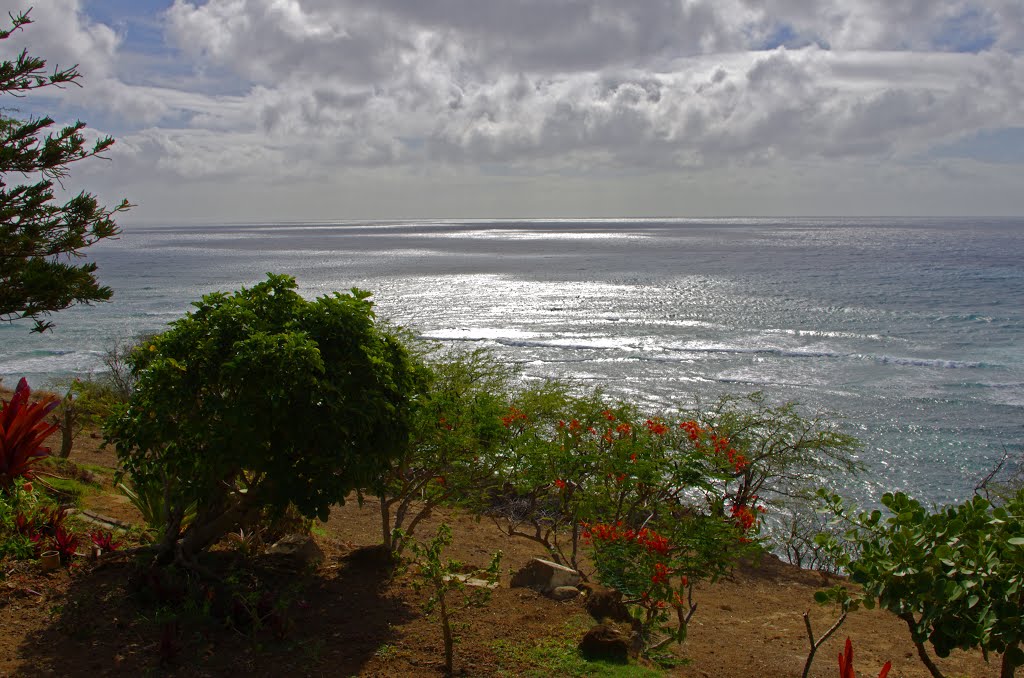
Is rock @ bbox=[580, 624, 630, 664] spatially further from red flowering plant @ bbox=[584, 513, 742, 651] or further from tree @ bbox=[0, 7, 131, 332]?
tree @ bbox=[0, 7, 131, 332]

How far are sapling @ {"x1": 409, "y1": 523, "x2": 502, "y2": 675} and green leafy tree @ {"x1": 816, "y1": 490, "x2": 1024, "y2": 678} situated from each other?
8.77ft

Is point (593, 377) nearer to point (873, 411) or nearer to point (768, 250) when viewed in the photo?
point (873, 411)

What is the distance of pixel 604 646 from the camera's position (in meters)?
5.78

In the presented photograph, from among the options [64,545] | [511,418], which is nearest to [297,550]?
[64,545]

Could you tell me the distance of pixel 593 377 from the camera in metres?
29.6

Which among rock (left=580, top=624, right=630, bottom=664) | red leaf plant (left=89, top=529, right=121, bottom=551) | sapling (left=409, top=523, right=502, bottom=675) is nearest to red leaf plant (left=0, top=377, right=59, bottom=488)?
red leaf plant (left=89, top=529, right=121, bottom=551)

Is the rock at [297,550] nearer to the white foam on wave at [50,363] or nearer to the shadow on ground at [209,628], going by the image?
the shadow on ground at [209,628]

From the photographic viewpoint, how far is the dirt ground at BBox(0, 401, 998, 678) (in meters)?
5.33

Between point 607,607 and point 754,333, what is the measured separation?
115 feet

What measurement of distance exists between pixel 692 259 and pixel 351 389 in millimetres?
93985

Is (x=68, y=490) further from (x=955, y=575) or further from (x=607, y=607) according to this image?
(x=955, y=575)

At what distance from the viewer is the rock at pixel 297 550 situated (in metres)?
7.15

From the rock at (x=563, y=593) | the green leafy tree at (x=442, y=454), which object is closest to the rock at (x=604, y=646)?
the rock at (x=563, y=593)

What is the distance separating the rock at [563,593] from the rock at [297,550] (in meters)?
2.16
